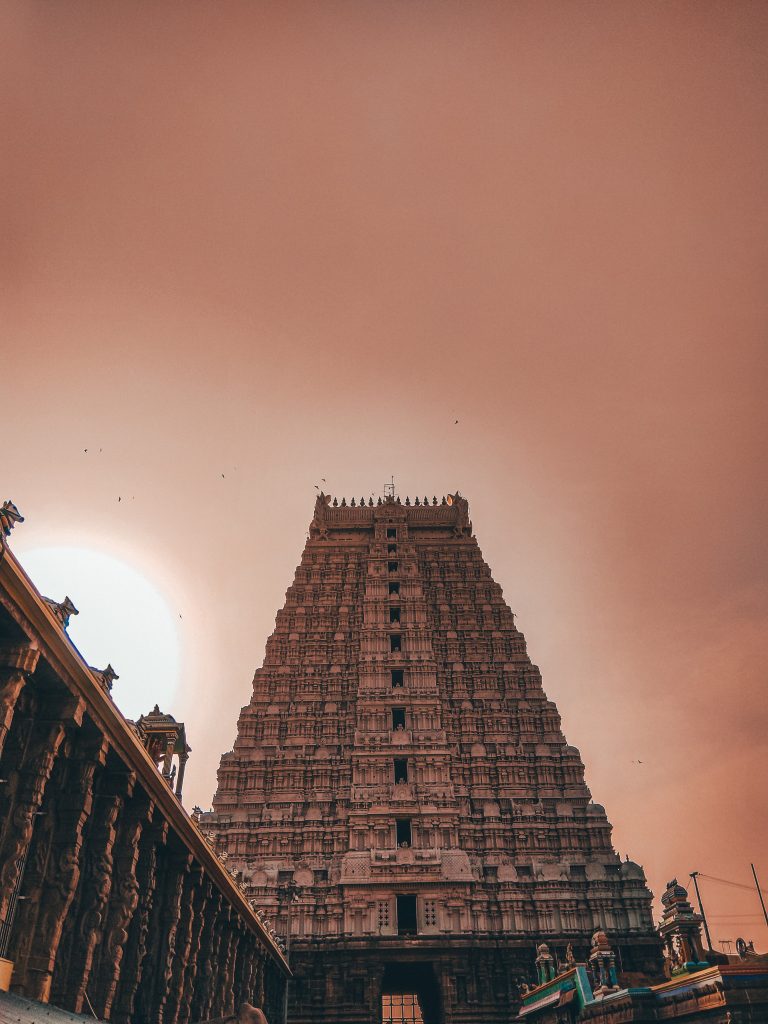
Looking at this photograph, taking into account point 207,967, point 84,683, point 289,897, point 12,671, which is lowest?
point 207,967

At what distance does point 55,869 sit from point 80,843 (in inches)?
18.8

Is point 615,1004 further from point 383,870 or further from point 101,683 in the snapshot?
point 383,870

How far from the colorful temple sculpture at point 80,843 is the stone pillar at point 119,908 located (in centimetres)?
2

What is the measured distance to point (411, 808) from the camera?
42.0 m

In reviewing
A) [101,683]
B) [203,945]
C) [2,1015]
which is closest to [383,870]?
[203,945]

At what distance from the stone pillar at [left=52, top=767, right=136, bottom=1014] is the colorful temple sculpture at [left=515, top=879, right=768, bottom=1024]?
36.5 feet

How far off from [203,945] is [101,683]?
11143 mm

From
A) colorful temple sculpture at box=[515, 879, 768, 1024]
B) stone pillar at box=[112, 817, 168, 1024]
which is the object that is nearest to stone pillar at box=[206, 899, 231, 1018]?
stone pillar at box=[112, 817, 168, 1024]

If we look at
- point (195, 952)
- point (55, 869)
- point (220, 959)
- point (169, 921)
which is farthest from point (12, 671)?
point (220, 959)

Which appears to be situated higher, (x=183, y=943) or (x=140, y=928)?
(x=183, y=943)

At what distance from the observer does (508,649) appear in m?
51.7

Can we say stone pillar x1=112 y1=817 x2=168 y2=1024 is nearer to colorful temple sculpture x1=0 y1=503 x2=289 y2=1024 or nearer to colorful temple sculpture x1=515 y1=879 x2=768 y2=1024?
colorful temple sculpture x1=0 y1=503 x2=289 y2=1024

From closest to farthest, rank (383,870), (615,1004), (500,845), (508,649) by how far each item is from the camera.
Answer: (615,1004) → (383,870) → (500,845) → (508,649)

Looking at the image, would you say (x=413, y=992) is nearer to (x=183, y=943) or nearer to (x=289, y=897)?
(x=289, y=897)
